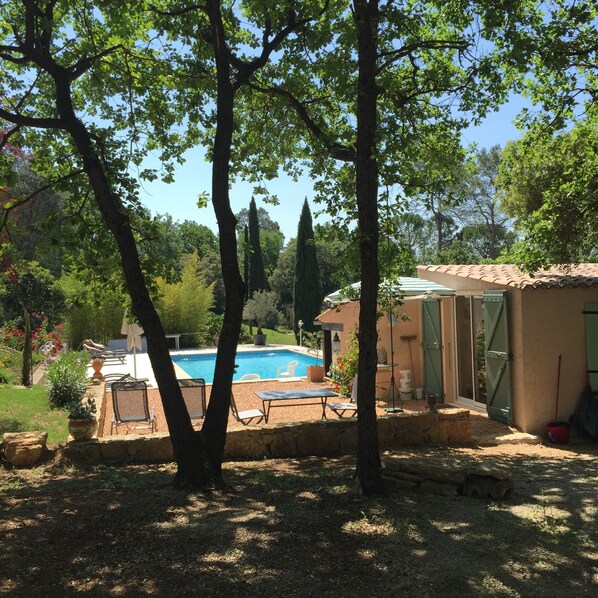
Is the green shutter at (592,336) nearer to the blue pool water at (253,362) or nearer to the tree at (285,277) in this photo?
the blue pool water at (253,362)

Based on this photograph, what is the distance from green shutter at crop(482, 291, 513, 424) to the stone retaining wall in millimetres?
1587

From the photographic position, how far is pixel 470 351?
10.9 metres

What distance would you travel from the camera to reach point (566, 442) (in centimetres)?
853

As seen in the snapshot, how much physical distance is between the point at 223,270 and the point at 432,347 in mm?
7035

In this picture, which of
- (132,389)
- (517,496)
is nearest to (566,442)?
(517,496)

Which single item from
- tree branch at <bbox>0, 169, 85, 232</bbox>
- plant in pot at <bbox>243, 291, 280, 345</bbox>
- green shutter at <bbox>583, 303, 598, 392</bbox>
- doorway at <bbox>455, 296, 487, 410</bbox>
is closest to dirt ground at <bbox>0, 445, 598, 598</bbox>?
tree branch at <bbox>0, 169, 85, 232</bbox>

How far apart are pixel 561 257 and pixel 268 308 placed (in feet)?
78.3

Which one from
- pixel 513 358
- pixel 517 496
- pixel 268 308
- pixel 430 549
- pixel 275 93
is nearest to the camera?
pixel 430 549

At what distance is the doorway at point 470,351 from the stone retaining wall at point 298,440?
2.90 m

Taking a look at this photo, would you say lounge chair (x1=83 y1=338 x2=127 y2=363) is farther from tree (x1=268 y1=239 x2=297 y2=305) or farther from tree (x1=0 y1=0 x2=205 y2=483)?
tree (x1=268 y1=239 x2=297 y2=305)

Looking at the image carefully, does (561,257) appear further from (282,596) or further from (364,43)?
(282,596)

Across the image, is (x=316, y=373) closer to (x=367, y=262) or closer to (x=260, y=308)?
(x=367, y=262)

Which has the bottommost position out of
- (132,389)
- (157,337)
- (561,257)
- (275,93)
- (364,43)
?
(132,389)

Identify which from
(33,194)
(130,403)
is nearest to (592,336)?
(130,403)
